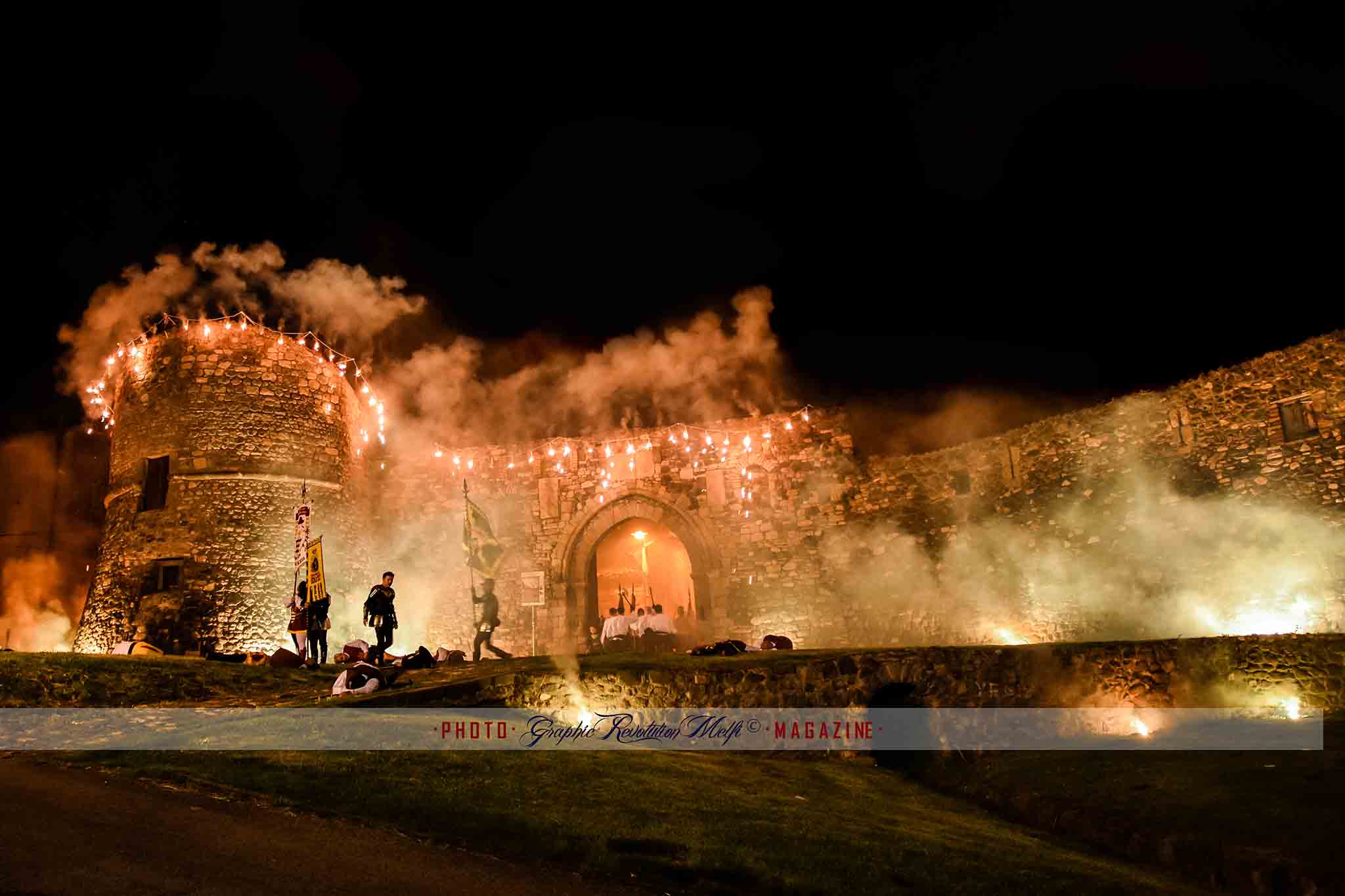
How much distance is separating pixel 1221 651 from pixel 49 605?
77.6 ft

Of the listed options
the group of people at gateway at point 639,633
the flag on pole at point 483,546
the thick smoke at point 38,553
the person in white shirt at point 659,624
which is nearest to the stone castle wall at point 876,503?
the flag on pole at point 483,546

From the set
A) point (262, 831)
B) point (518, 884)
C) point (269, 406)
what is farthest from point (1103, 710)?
point (269, 406)

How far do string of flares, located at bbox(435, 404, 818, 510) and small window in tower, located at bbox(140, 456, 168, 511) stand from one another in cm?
572

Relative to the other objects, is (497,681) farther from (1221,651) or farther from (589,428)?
(589,428)

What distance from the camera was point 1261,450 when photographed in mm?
14234

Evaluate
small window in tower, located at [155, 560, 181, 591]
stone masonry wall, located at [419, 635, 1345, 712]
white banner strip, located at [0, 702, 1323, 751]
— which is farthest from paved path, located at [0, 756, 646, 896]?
small window in tower, located at [155, 560, 181, 591]

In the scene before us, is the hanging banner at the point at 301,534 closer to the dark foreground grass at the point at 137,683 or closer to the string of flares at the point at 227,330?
the string of flares at the point at 227,330

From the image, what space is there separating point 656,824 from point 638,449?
47.9 ft

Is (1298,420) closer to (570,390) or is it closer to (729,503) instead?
(729,503)

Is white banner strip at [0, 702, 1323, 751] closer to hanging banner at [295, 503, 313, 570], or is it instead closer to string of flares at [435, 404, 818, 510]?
hanging banner at [295, 503, 313, 570]

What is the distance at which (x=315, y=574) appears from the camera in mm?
14438

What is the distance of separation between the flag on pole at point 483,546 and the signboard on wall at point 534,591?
0.76 meters

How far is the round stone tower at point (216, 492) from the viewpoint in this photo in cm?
1736

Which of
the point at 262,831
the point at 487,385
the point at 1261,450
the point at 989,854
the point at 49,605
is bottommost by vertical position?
the point at 989,854
